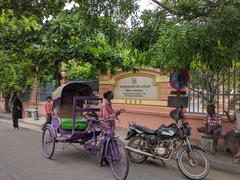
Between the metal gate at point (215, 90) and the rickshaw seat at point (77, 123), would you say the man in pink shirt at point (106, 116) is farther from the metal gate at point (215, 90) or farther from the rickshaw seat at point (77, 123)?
the metal gate at point (215, 90)

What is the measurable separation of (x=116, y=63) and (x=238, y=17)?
8530 millimetres

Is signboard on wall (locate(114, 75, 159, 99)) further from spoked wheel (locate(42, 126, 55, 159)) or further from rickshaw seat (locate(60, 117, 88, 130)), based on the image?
spoked wheel (locate(42, 126, 55, 159))

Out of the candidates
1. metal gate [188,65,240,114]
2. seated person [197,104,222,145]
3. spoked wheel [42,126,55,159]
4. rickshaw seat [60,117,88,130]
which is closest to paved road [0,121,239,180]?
spoked wheel [42,126,55,159]

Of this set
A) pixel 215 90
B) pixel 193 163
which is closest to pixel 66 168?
pixel 193 163

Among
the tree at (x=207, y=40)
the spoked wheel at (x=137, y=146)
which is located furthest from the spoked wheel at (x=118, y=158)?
the tree at (x=207, y=40)

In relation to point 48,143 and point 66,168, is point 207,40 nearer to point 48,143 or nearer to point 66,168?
point 66,168

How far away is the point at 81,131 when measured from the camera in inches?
351

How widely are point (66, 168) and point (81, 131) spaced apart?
3.46 ft

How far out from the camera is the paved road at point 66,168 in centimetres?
748

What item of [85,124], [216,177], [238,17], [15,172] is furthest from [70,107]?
[238,17]

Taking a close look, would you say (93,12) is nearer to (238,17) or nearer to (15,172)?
(238,17)

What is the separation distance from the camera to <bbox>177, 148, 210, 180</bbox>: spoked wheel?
734 centimetres

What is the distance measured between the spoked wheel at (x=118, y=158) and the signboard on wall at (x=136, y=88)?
6194 millimetres

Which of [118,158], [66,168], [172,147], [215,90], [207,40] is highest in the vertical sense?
[207,40]
